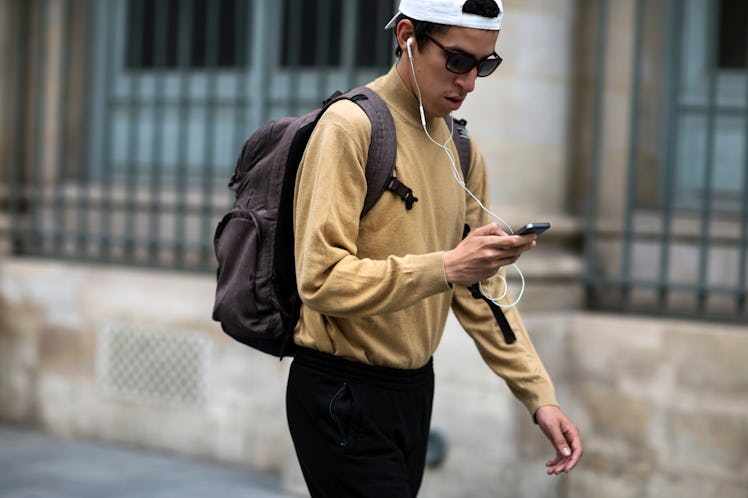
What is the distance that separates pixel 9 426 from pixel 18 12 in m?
2.76

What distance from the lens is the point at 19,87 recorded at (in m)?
7.74

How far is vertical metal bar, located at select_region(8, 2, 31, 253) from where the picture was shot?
25.4ft

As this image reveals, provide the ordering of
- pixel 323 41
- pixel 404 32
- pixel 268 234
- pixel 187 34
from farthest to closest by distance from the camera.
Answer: pixel 187 34, pixel 323 41, pixel 268 234, pixel 404 32

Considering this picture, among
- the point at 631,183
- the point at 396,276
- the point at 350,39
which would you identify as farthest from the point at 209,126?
the point at 396,276

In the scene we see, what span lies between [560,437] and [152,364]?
172 inches

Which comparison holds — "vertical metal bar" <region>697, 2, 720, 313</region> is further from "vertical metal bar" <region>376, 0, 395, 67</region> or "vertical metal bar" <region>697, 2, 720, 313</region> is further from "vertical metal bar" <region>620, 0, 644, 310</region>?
"vertical metal bar" <region>376, 0, 395, 67</region>

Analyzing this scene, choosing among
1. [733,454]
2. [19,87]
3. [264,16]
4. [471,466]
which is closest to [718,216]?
[733,454]

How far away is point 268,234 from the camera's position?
300 cm

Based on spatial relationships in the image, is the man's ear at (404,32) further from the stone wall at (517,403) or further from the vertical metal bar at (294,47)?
the vertical metal bar at (294,47)

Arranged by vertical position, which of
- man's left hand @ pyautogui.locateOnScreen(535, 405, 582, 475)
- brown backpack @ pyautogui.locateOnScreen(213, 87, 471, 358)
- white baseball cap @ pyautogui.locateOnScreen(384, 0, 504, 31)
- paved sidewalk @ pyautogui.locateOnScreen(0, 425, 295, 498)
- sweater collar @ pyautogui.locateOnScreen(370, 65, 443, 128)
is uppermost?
white baseball cap @ pyautogui.locateOnScreen(384, 0, 504, 31)

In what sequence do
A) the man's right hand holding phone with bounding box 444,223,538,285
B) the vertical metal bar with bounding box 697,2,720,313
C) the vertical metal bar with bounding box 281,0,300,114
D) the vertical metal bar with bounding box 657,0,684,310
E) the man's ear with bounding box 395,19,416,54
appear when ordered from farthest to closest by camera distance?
the vertical metal bar with bounding box 281,0,300,114
the vertical metal bar with bounding box 657,0,684,310
the vertical metal bar with bounding box 697,2,720,313
the man's ear with bounding box 395,19,416,54
the man's right hand holding phone with bounding box 444,223,538,285

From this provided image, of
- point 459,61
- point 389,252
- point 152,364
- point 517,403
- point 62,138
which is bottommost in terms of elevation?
point 152,364

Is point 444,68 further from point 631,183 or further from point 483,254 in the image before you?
point 631,183

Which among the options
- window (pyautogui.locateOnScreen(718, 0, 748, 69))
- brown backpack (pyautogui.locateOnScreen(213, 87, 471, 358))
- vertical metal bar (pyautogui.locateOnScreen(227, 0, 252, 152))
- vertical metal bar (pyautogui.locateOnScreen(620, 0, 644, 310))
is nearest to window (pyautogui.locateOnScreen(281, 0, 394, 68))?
vertical metal bar (pyautogui.locateOnScreen(227, 0, 252, 152))
